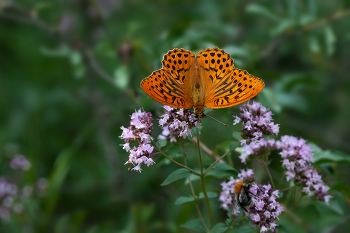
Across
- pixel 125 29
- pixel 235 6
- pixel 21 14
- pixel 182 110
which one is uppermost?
pixel 235 6

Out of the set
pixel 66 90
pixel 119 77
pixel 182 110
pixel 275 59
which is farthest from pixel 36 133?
pixel 275 59

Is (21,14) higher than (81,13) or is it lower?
lower

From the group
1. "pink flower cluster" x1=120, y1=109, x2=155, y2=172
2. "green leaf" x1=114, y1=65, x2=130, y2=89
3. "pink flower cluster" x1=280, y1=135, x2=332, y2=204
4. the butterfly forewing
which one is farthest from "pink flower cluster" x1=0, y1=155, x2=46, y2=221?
"pink flower cluster" x1=280, y1=135, x2=332, y2=204

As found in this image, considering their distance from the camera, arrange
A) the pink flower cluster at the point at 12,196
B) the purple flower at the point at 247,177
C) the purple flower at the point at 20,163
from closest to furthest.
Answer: the purple flower at the point at 247,177
the pink flower cluster at the point at 12,196
the purple flower at the point at 20,163

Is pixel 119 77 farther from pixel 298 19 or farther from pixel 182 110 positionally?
pixel 298 19

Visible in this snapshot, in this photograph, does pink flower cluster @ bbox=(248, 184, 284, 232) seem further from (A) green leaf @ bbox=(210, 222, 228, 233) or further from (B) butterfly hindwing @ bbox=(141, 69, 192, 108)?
(B) butterfly hindwing @ bbox=(141, 69, 192, 108)

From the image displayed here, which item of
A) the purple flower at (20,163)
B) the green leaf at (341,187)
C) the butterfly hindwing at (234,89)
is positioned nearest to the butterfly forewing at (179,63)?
the butterfly hindwing at (234,89)

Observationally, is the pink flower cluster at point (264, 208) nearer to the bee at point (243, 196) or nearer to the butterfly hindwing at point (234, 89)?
the bee at point (243, 196)
